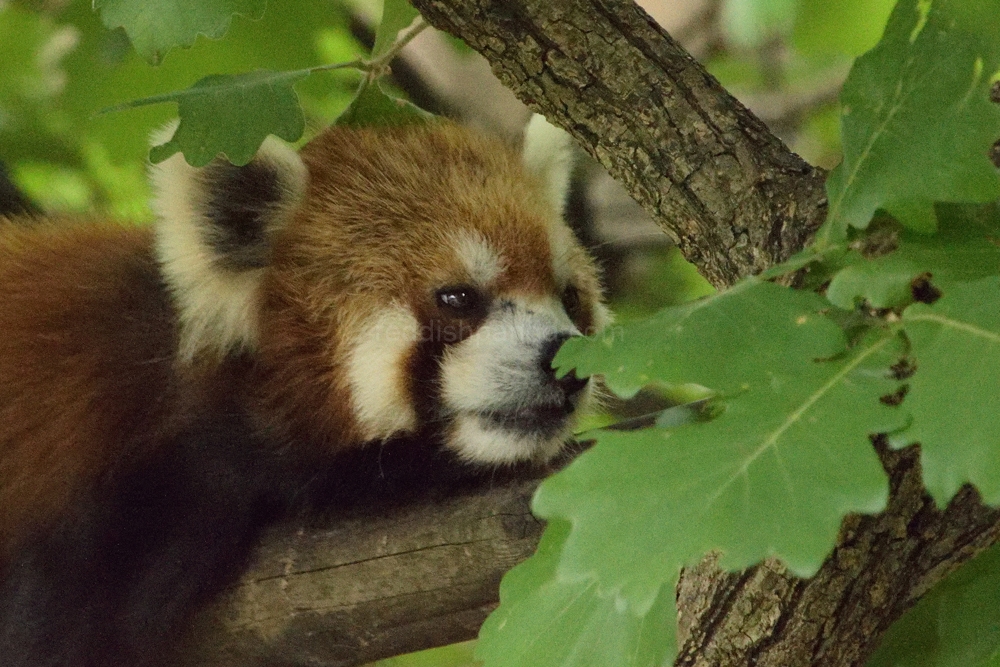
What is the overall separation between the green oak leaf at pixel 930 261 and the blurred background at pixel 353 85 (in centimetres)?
119

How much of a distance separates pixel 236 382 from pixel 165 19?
3.66ft

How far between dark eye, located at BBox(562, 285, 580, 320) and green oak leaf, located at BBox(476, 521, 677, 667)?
1.45m

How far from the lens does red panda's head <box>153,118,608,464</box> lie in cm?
268

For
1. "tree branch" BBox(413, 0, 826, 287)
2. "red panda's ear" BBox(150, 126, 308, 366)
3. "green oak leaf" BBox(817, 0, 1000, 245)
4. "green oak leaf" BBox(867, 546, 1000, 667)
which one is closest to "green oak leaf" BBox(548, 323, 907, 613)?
"green oak leaf" BBox(817, 0, 1000, 245)

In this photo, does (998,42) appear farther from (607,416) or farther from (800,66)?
(800,66)

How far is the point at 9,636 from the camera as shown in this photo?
8.70ft

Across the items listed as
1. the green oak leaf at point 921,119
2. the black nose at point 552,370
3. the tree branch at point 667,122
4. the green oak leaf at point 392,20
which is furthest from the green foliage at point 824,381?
the green oak leaf at point 392,20

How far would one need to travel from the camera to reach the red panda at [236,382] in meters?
2.65

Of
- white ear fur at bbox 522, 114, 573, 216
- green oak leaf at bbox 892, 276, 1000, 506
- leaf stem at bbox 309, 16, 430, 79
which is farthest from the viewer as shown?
white ear fur at bbox 522, 114, 573, 216

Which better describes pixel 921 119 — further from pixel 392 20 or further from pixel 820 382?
pixel 392 20

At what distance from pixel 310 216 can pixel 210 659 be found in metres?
1.12

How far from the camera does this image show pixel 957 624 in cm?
162

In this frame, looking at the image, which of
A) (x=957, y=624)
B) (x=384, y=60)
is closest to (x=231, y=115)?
(x=384, y=60)

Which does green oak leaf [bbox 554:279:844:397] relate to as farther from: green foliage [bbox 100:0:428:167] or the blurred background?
the blurred background
